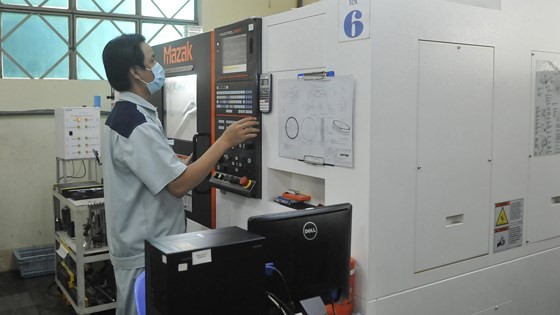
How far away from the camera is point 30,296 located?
386 centimetres

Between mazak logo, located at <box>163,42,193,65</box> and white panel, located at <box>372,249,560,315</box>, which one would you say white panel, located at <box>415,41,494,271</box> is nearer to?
white panel, located at <box>372,249,560,315</box>

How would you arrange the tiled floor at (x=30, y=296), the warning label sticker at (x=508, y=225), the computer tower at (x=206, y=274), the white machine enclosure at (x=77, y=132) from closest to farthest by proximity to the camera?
the computer tower at (x=206, y=274), the warning label sticker at (x=508, y=225), the tiled floor at (x=30, y=296), the white machine enclosure at (x=77, y=132)

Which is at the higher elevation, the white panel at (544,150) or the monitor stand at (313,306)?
the white panel at (544,150)

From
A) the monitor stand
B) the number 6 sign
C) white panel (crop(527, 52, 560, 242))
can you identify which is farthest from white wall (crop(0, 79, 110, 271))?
the monitor stand

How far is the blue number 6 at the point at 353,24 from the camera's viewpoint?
5.47 feet

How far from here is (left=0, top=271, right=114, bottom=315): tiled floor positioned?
362 cm

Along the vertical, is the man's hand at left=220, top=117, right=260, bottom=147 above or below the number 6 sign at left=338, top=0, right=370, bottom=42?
below

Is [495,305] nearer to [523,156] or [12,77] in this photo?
[523,156]

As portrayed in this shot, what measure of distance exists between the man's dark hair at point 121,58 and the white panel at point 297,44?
53 centimetres

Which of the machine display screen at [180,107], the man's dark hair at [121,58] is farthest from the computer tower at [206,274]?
the machine display screen at [180,107]

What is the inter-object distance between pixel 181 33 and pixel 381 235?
150 inches

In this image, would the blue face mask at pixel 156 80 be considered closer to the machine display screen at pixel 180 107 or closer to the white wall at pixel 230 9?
the machine display screen at pixel 180 107

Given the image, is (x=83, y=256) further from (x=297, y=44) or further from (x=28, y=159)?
(x=297, y=44)

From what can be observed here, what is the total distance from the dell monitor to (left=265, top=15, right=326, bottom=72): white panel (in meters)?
0.68
